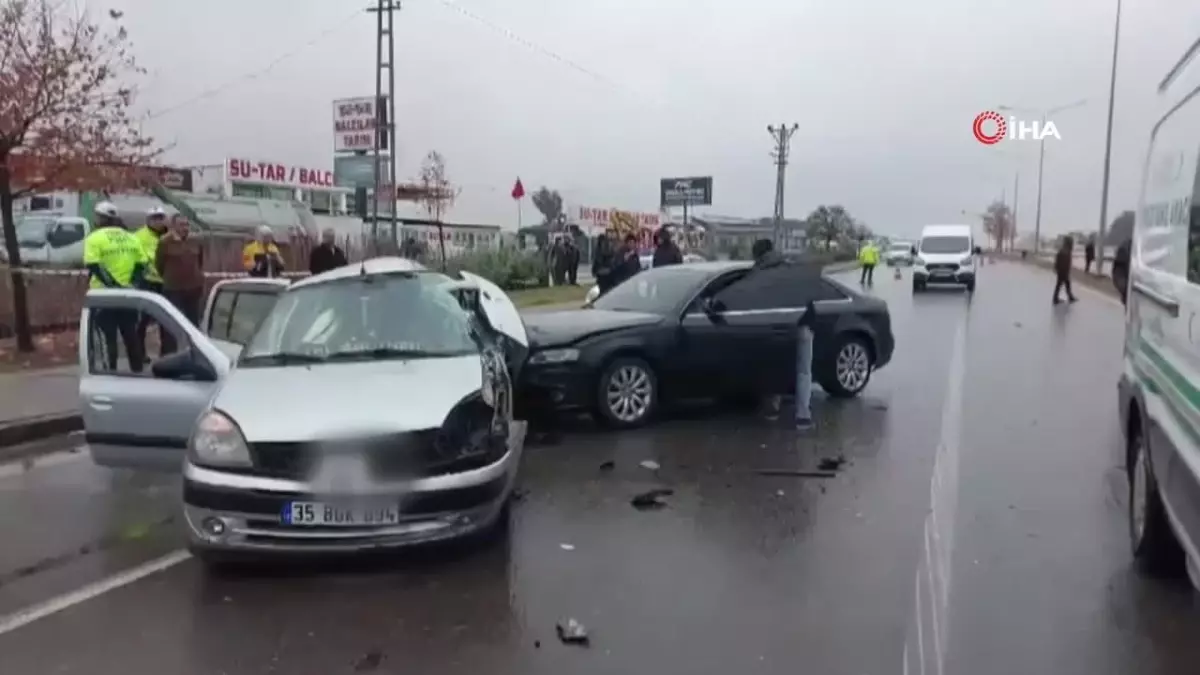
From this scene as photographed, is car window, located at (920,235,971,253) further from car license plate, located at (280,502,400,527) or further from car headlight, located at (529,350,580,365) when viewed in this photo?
car license plate, located at (280,502,400,527)

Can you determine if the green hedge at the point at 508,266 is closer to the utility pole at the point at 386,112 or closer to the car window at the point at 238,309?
the utility pole at the point at 386,112

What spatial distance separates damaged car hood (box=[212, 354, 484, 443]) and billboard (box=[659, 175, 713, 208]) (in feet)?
184

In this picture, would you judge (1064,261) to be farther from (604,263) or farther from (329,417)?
(329,417)

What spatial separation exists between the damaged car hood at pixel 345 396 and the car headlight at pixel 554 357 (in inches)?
118

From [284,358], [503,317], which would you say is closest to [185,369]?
[284,358]

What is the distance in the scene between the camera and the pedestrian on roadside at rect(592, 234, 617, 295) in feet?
59.5

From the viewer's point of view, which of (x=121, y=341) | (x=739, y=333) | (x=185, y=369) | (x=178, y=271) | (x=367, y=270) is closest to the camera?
(x=185, y=369)

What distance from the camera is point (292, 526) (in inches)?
224

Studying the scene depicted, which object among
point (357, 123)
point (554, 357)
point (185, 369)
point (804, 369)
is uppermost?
point (357, 123)

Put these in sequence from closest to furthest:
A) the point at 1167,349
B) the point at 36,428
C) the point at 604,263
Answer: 1. the point at 1167,349
2. the point at 36,428
3. the point at 604,263

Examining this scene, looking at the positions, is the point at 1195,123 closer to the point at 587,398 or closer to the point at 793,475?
the point at 793,475

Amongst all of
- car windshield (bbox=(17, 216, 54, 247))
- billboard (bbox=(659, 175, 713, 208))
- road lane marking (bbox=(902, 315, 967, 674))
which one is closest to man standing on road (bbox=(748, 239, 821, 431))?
road lane marking (bbox=(902, 315, 967, 674))

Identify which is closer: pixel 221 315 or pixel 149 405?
pixel 149 405

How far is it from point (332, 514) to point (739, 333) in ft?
19.0
